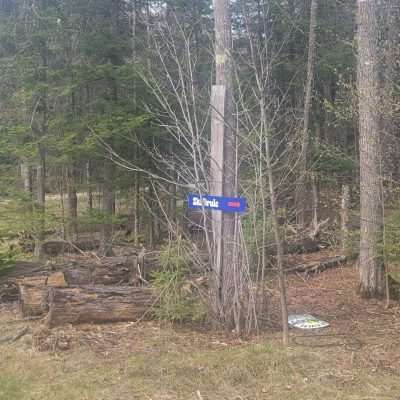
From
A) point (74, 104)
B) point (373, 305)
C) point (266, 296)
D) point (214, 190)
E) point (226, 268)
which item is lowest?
point (373, 305)

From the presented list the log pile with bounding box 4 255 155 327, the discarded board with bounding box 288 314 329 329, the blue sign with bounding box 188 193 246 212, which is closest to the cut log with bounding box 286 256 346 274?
the discarded board with bounding box 288 314 329 329

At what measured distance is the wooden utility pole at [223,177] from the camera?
15.2 feet

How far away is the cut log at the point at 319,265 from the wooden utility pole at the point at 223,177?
12.2 ft

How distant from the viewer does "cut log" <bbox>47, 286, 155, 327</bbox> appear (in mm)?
4797

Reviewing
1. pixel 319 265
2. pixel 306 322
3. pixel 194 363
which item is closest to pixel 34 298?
pixel 194 363

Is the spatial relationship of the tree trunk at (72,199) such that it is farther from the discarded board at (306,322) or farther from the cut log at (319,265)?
the discarded board at (306,322)

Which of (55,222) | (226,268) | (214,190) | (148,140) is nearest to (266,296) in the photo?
(226,268)

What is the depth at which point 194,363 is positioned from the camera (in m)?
3.87

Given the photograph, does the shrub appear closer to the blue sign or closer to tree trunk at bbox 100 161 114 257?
the blue sign

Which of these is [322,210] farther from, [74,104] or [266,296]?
[266,296]

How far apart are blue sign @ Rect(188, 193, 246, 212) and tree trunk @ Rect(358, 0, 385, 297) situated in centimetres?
209

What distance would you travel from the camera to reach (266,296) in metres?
4.96

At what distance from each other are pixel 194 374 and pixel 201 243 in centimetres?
273

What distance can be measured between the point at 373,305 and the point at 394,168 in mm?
1967
